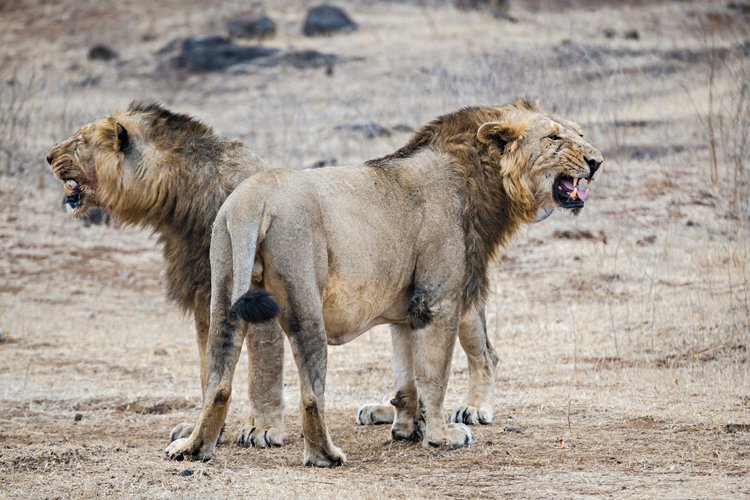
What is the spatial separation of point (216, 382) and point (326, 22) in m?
19.0

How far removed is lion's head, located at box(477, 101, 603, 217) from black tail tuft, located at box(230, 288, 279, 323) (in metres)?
1.85

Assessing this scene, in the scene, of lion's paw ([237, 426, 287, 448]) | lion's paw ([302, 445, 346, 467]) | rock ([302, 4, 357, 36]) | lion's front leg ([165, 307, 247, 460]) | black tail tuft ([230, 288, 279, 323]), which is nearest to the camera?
black tail tuft ([230, 288, 279, 323])

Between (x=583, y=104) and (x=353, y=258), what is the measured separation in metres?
11.3

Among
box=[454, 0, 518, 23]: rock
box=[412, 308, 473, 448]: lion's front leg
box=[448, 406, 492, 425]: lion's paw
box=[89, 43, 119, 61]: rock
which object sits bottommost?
box=[448, 406, 492, 425]: lion's paw

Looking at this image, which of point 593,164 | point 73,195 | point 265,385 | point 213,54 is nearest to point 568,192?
point 593,164

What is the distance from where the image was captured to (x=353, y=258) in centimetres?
516

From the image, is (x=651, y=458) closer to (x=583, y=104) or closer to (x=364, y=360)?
(x=364, y=360)

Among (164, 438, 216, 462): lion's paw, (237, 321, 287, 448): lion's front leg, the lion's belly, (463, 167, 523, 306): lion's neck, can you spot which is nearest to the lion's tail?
the lion's belly

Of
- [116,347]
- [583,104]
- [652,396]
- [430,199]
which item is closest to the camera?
[430,199]

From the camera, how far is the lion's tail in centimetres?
438

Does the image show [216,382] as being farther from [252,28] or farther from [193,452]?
[252,28]

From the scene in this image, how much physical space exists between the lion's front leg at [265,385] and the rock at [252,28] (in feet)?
58.1

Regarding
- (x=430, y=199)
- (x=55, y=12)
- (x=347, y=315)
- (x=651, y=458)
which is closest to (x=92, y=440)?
(x=347, y=315)

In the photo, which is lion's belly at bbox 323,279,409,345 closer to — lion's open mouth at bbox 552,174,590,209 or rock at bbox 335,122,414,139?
lion's open mouth at bbox 552,174,590,209
